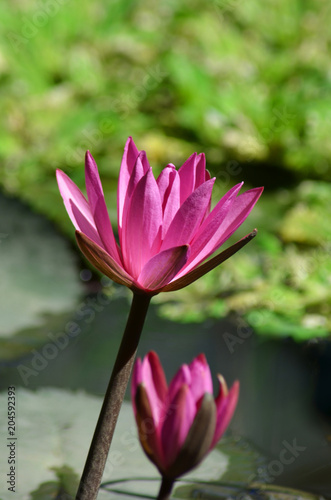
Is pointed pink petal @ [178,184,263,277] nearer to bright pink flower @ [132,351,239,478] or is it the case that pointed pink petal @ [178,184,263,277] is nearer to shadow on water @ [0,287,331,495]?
bright pink flower @ [132,351,239,478]

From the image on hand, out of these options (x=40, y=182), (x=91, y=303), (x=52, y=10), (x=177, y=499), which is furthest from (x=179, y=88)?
(x=177, y=499)

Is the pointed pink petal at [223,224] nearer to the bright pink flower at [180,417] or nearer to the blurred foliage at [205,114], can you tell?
the bright pink flower at [180,417]

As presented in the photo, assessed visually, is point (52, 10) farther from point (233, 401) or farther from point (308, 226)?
point (233, 401)

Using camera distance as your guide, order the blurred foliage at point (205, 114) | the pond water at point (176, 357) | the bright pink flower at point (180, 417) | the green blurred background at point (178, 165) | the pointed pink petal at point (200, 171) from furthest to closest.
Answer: the blurred foliage at point (205, 114)
the green blurred background at point (178, 165)
the pond water at point (176, 357)
the pointed pink petal at point (200, 171)
the bright pink flower at point (180, 417)

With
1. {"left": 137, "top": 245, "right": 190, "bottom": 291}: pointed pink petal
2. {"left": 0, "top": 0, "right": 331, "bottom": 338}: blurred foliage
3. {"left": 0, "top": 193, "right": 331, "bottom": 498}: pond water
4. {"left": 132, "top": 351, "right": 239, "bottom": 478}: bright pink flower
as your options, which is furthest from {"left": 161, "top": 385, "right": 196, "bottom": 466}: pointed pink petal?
{"left": 0, "top": 0, "right": 331, "bottom": 338}: blurred foliage

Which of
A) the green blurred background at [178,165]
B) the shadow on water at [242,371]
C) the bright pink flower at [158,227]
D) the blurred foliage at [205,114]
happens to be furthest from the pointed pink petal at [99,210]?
the blurred foliage at [205,114]

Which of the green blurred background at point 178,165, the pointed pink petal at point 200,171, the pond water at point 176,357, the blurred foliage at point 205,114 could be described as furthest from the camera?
the blurred foliage at point 205,114

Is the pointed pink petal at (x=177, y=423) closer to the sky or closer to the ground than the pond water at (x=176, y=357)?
closer to the sky
